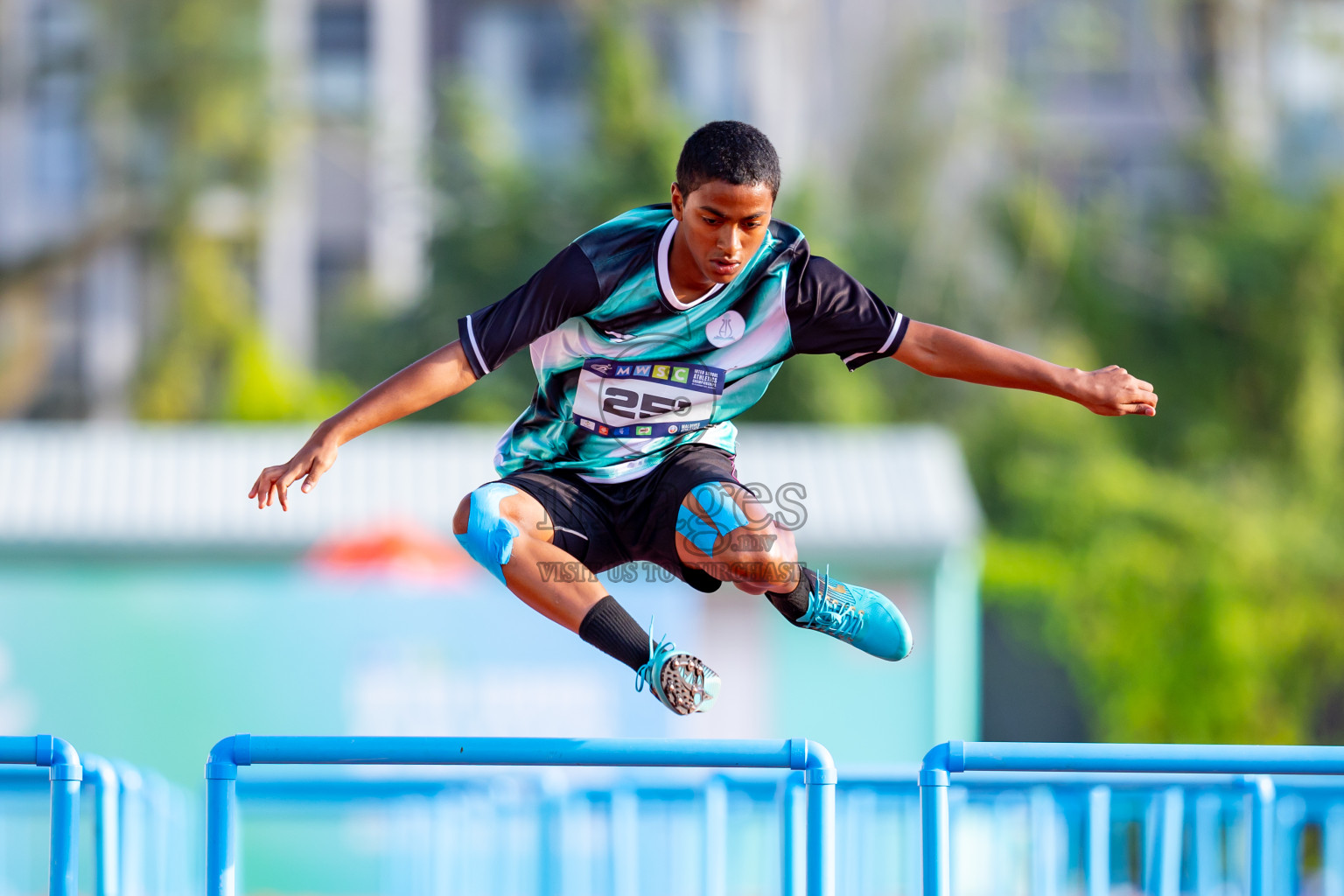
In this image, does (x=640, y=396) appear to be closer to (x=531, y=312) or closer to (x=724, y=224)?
(x=531, y=312)

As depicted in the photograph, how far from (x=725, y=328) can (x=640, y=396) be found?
0.29 meters

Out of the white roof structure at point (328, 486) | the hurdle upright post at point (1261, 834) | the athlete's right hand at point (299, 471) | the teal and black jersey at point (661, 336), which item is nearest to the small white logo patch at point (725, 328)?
the teal and black jersey at point (661, 336)

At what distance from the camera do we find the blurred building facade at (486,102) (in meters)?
22.0

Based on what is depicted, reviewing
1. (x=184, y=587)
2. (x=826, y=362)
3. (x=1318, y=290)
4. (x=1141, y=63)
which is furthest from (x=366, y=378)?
(x=1141, y=63)

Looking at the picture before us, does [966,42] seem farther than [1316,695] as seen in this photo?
Yes

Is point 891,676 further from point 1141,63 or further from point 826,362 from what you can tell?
point 1141,63

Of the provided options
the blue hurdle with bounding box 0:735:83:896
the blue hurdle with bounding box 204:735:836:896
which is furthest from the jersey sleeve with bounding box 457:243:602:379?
the blue hurdle with bounding box 0:735:83:896

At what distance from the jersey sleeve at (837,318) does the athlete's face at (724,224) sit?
0.76 ft

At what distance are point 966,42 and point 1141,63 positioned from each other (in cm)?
400

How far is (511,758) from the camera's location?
3.74 m

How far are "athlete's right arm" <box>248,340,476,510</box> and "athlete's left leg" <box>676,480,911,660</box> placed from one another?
70 cm

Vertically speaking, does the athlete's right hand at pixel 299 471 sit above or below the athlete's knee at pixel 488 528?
above

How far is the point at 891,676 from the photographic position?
1176cm

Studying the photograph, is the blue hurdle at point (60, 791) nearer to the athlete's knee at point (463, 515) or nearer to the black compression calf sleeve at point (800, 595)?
the athlete's knee at point (463, 515)
